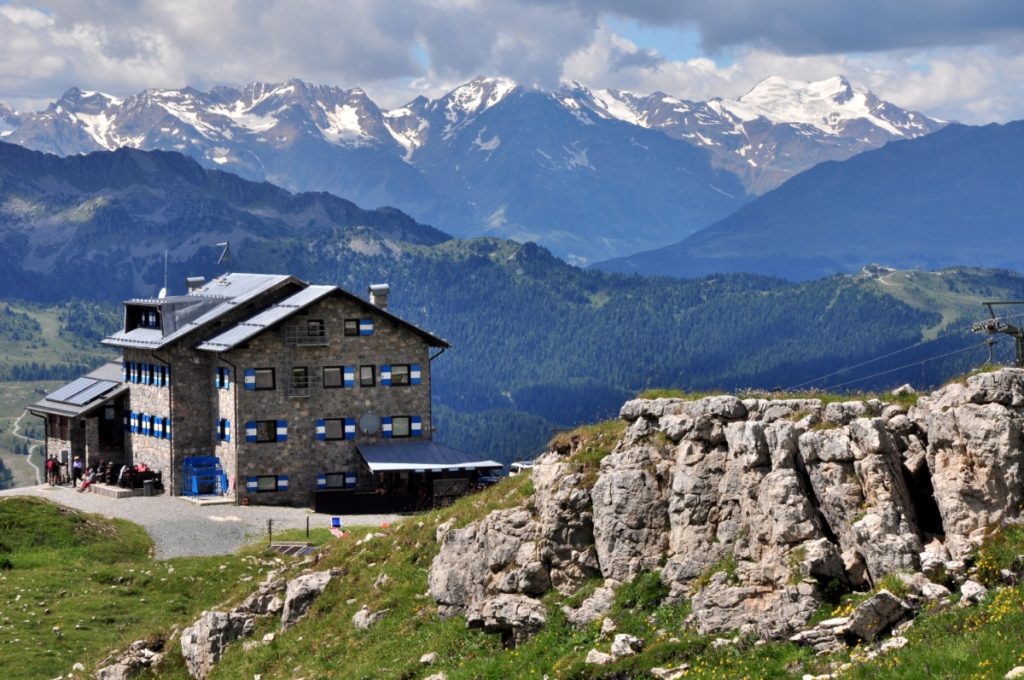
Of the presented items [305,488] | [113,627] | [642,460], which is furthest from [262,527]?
→ [642,460]

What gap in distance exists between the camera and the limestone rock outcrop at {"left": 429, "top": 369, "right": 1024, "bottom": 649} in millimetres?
31891

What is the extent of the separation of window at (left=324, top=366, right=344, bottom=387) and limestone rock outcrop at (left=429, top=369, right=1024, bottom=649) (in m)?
57.8

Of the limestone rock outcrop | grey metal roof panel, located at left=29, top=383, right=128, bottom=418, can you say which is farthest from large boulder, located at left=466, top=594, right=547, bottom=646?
grey metal roof panel, located at left=29, top=383, right=128, bottom=418

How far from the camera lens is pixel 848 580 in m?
32.2

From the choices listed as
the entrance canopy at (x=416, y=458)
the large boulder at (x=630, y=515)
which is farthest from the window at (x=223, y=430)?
the large boulder at (x=630, y=515)

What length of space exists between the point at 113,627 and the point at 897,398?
3258 cm

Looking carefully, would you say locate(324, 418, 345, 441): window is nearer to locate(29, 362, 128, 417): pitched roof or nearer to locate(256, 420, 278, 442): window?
locate(256, 420, 278, 442): window

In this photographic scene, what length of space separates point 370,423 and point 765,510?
6668cm

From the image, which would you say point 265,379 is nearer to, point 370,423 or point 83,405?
point 370,423

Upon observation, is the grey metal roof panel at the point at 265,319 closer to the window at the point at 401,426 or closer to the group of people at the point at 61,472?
the window at the point at 401,426

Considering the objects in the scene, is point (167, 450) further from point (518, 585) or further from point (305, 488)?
point (518, 585)

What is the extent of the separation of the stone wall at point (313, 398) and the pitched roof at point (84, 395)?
55.2 feet

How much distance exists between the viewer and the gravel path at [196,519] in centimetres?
7973

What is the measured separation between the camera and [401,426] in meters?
101
